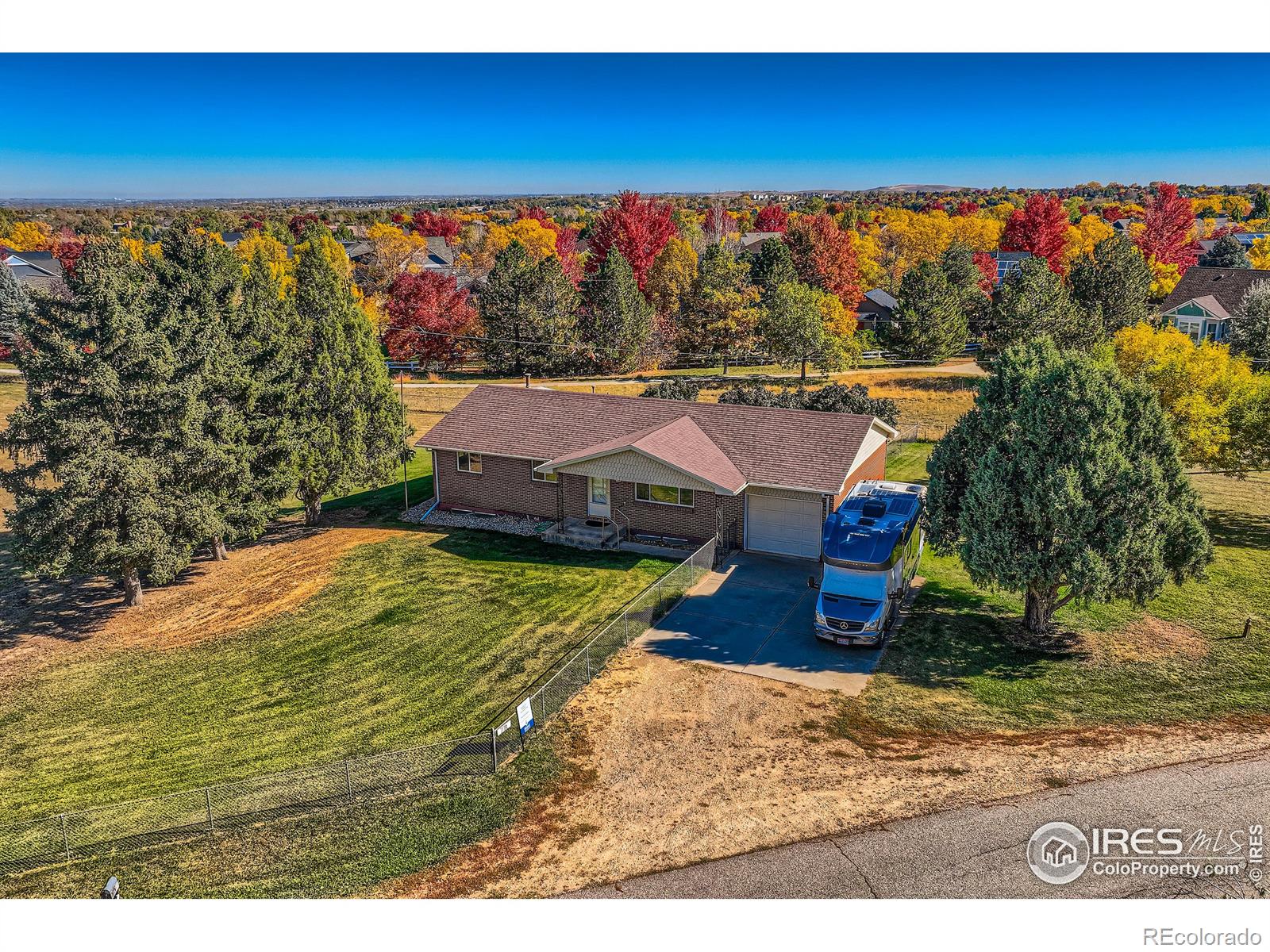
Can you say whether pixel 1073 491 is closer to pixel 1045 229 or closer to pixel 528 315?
pixel 528 315

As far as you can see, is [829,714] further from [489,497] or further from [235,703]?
[489,497]

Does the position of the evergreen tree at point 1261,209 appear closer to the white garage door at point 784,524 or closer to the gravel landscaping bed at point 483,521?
the white garage door at point 784,524

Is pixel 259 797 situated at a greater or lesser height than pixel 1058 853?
lesser

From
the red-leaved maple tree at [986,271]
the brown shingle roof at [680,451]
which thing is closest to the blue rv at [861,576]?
the brown shingle roof at [680,451]

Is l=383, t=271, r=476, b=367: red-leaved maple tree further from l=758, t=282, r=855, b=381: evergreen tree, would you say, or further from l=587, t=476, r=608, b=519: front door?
l=587, t=476, r=608, b=519: front door

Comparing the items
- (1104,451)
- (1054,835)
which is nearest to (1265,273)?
(1104,451)

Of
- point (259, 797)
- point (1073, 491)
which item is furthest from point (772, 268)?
point (259, 797)
